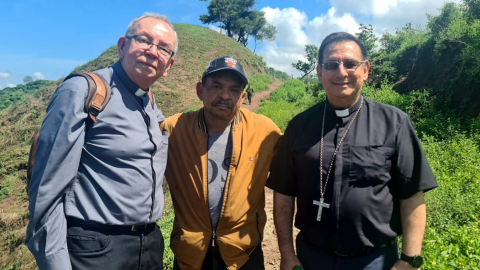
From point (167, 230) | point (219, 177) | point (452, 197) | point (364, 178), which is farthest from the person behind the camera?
point (167, 230)

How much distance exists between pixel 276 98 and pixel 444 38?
40.1ft

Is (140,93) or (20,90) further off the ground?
(20,90)

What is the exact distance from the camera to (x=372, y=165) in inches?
73.9

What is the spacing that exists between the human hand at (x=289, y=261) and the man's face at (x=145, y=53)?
1554mm

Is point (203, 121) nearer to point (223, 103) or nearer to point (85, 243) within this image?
point (223, 103)

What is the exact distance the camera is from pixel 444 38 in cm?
1223

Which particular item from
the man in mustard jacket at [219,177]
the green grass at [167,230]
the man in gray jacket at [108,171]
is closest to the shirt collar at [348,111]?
the man in mustard jacket at [219,177]

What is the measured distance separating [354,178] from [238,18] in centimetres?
5167

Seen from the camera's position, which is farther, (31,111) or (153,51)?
(31,111)

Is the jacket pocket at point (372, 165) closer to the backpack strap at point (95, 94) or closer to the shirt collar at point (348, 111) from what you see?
the shirt collar at point (348, 111)

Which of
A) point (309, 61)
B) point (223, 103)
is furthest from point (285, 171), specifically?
point (309, 61)

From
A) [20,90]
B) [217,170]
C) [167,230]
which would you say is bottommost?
[167,230]

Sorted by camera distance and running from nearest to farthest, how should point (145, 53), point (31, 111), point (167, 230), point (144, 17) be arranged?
point (145, 53)
point (144, 17)
point (167, 230)
point (31, 111)

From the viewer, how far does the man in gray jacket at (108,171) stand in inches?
65.1
